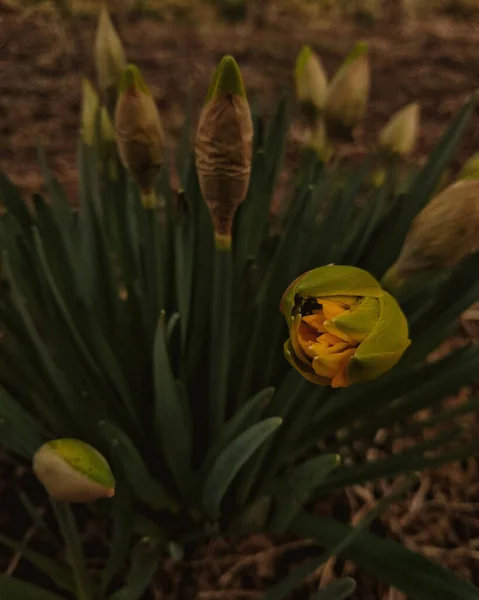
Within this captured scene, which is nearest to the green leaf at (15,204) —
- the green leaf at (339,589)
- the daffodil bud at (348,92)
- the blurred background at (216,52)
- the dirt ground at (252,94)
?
the dirt ground at (252,94)

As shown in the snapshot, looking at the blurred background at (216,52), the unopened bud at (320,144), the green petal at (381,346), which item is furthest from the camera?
the blurred background at (216,52)

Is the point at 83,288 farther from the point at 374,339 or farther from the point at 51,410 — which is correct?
the point at 374,339

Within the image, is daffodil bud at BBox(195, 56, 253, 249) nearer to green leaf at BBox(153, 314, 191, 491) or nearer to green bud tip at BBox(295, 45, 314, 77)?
green leaf at BBox(153, 314, 191, 491)

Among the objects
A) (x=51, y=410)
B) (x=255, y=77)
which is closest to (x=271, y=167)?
(x=51, y=410)

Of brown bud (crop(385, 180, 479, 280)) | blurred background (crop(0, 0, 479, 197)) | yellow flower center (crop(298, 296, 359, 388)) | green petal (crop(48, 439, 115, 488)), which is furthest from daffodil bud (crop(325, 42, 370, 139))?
blurred background (crop(0, 0, 479, 197))

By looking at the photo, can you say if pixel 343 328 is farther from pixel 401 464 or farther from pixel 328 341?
pixel 401 464

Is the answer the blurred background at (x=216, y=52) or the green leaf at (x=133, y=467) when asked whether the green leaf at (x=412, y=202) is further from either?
the blurred background at (x=216, y=52)
